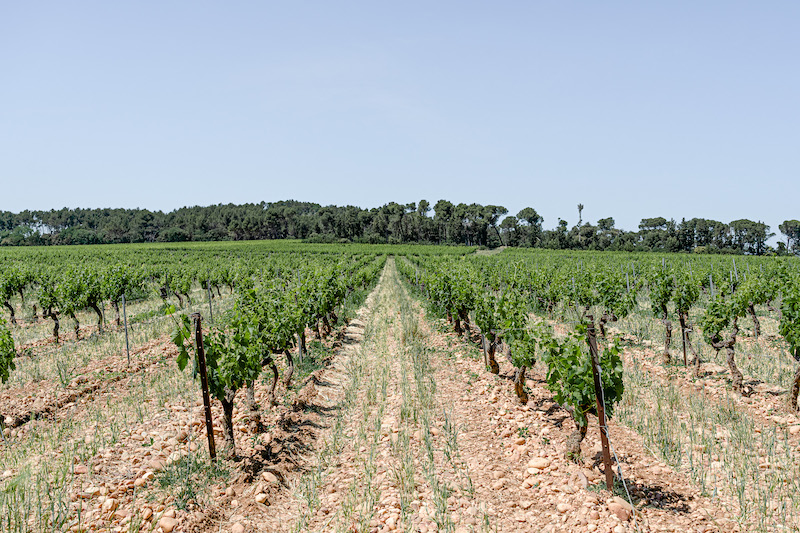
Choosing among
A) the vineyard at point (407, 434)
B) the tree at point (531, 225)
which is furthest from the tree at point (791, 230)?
the vineyard at point (407, 434)

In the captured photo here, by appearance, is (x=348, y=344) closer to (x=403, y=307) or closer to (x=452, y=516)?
(x=403, y=307)

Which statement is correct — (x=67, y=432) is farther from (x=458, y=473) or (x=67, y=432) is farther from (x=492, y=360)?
(x=492, y=360)

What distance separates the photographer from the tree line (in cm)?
9825

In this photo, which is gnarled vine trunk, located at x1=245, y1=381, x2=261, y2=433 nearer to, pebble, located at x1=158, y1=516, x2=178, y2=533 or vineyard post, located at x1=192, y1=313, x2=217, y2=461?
vineyard post, located at x1=192, y1=313, x2=217, y2=461

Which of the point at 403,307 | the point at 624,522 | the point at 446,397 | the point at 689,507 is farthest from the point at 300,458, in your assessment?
the point at 403,307

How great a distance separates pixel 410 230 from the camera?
116 metres

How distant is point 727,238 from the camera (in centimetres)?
10212

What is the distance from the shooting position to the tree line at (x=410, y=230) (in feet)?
322

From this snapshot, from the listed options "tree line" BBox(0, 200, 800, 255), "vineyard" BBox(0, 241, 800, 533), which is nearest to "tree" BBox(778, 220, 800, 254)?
"tree line" BBox(0, 200, 800, 255)

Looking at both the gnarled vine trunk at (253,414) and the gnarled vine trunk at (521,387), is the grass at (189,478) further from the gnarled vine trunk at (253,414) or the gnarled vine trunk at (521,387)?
the gnarled vine trunk at (521,387)

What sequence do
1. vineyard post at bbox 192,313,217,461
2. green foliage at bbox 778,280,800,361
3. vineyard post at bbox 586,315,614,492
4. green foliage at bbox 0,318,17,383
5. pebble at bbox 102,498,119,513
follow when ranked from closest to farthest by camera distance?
pebble at bbox 102,498,119,513, vineyard post at bbox 586,315,614,492, vineyard post at bbox 192,313,217,461, green foliage at bbox 0,318,17,383, green foliage at bbox 778,280,800,361

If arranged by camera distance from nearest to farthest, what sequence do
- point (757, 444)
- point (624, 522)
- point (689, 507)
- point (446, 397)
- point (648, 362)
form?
point (624, 522) → point (689, 507) → point (757, 444) → point (446, 397) → point (648, 362)

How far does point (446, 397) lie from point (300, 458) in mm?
3841

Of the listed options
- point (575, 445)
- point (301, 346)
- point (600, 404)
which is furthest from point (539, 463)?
point (301, 346)
